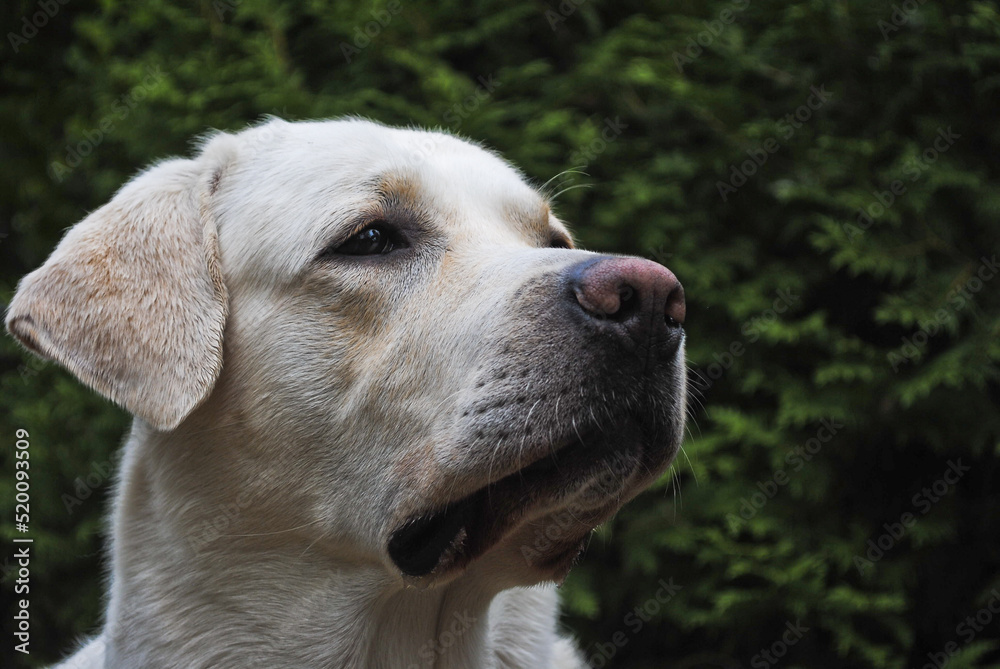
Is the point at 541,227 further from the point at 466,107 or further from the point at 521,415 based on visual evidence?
the point at 466,107

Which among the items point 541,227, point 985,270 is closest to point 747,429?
point 985,270

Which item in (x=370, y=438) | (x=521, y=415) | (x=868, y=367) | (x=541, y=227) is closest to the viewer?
(x=521, y=415)

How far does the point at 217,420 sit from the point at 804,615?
3010mm

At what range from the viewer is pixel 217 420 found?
2.62m

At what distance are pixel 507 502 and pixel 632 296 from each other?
0.61 meters

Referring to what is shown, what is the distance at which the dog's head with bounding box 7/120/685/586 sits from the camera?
7.15 ft
